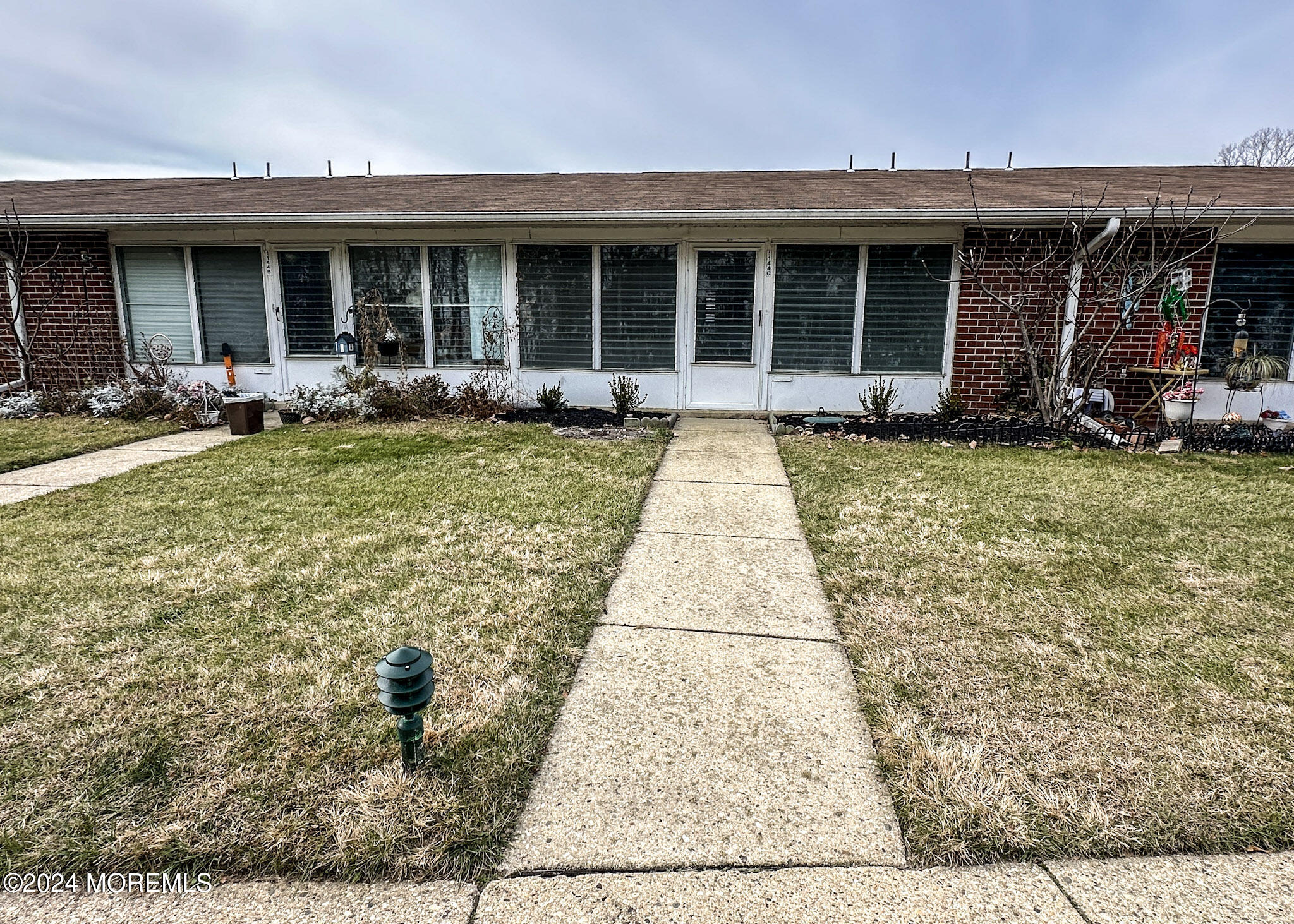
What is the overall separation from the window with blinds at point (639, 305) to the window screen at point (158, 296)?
5.40m

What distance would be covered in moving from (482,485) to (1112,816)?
4033mm

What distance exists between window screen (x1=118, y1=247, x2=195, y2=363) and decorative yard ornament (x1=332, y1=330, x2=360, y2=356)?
199 cm

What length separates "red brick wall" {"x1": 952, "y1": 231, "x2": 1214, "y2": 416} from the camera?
724cm

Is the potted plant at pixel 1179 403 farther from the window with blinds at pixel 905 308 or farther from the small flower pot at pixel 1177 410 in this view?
the window with blinds at pixel 905 308

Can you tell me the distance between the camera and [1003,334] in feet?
24.7

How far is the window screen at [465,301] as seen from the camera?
8.20 metres

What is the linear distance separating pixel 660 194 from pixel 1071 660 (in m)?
7.19

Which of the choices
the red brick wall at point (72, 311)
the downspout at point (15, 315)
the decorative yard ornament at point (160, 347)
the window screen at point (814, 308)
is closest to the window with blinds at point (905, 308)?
the window screen at point (814, 308)

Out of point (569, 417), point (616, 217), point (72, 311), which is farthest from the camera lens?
point (72, 311)

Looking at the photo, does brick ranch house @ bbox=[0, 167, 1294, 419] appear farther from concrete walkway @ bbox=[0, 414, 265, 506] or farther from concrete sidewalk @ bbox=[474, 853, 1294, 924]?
concrete sidewalk @ bbox=[474, 853, 1294, 924]

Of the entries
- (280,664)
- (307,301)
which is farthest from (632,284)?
(280,664)

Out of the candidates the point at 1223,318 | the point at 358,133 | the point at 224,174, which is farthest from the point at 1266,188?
the point at 358,133

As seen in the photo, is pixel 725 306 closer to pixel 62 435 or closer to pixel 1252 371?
pixel 1252 371

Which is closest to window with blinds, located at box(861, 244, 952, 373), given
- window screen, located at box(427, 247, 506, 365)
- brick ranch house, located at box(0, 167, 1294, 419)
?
brick ranch house, located at box(0, 167, 1294, 419)
